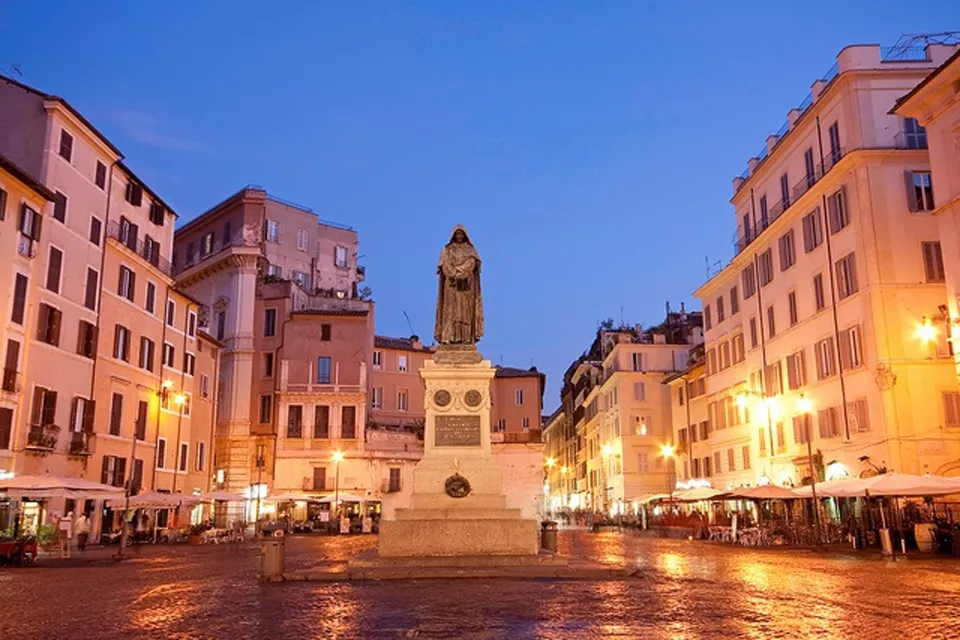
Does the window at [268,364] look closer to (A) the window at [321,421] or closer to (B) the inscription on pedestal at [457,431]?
(A) the window at [321,421]

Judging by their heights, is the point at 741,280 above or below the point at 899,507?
above

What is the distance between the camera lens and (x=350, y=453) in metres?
60.4

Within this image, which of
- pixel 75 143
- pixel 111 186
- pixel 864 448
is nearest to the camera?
pixel 864 448

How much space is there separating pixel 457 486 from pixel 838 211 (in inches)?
988

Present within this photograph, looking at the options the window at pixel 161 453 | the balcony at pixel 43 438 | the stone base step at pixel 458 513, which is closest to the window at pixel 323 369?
the window at pixel 161 453

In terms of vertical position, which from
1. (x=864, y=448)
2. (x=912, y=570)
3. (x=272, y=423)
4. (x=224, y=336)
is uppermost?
(x=224, y=336)

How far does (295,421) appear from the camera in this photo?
6078cm

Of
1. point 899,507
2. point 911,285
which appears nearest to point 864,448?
point 899,507

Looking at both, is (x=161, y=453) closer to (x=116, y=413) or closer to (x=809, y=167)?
(x=116, y=413)

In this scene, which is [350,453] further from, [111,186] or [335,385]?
[111,186]

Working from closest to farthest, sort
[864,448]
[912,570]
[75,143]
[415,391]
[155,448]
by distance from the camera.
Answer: [912,570] → [864,448] → [75,143] → [155,448] → [415,391]

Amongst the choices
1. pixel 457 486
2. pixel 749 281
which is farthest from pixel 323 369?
pixel 457 486

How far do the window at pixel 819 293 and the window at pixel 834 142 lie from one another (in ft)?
16.1

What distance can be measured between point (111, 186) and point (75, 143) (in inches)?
138
